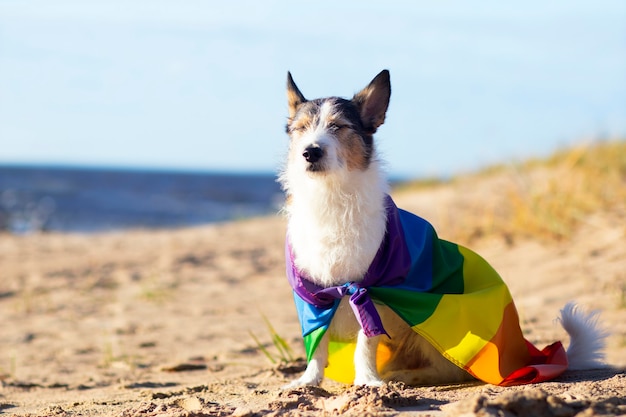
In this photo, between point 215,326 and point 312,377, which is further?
point 215,326

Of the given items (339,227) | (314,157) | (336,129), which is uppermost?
(336,129)

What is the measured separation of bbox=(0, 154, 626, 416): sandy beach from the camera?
3615 mm

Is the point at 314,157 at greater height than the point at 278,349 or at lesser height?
greater

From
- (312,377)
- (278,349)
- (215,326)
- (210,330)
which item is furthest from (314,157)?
(215,326)

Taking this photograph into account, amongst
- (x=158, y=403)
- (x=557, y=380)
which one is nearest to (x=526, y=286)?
(x=557, y=380)

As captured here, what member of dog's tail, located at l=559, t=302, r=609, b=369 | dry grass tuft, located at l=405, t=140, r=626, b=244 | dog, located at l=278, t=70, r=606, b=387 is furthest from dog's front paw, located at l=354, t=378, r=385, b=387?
dry grass tuft, located at l=405, t=140, r=626, b=244

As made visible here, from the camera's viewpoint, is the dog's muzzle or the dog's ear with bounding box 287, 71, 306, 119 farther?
the dog's ear with bounding box 287, 71, 306, 119

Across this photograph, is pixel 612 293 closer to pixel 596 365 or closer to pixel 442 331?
pixel 596 365

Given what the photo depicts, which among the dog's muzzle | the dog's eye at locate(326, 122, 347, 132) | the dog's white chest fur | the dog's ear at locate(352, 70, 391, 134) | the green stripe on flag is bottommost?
the green stripe on flag

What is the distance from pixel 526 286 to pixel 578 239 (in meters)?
1.41

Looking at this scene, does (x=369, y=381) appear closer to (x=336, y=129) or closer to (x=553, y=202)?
(x=336, y=129)

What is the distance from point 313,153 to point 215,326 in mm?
3497

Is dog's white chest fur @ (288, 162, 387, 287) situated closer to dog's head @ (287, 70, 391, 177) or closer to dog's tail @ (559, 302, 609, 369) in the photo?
dog's head @ (287, 70, 391, 177)

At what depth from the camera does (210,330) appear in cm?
697
